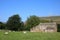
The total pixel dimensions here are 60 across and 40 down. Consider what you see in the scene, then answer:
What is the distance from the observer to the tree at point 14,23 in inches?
1481

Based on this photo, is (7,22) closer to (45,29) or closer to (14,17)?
(14,17)

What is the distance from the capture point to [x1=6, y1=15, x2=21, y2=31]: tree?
37.6m

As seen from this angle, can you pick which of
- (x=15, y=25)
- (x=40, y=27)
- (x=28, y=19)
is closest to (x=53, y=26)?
(x=40, y=27)

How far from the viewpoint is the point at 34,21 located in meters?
42.7

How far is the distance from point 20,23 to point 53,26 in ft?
55.2

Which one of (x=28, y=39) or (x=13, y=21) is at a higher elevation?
(x=13, y=21)

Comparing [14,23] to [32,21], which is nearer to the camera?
[14,23]

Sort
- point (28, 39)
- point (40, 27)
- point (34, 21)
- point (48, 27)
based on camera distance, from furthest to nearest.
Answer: point (34, 21) < point (40, 27) < point (48, 27) < point (28, 39)

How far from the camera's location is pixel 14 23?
38.5 metres

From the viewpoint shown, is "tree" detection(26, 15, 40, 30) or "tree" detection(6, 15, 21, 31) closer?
"tree" detection(6, 15, 21, 31)

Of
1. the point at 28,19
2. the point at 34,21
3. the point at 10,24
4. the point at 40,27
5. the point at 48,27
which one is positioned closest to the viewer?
the point at 48,27

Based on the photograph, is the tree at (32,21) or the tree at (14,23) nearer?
the tree at (14,23)

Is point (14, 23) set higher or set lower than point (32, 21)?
lower

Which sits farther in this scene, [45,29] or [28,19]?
[28,19]
